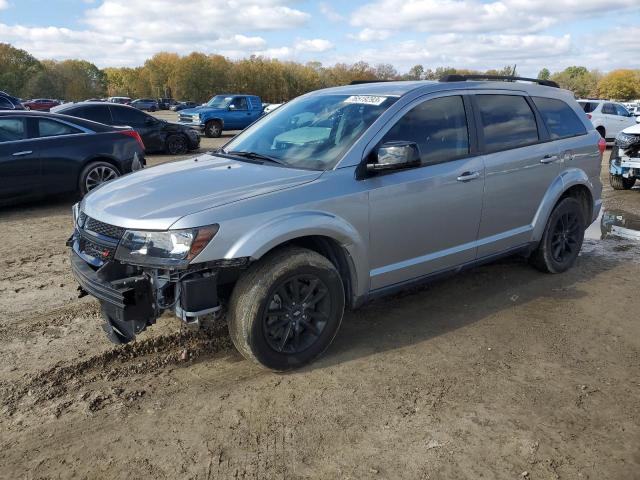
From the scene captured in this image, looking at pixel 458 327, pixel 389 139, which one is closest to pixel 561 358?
pixel 458 327

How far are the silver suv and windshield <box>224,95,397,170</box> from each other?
0.05 feet

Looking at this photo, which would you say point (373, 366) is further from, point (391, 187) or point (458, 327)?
point (391, 187)

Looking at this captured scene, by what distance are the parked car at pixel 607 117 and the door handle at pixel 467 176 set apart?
17.2 meters

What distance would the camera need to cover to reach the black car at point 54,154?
310 inches

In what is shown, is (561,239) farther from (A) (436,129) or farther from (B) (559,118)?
(A) (436,129)

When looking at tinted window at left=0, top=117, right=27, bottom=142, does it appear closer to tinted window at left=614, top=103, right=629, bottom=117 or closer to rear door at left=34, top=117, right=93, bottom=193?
rear door at left=34, top=117, right=93, bottom=193

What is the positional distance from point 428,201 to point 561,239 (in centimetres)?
221

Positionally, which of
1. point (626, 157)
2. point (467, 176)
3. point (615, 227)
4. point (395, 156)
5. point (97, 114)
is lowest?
point (615, 227)

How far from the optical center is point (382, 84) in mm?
4641

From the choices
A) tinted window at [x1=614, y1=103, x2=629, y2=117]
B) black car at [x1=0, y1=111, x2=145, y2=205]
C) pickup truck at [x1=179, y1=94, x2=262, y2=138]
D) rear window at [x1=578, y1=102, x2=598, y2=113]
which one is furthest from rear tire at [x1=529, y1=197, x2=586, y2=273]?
pickup truck at [x1=179, y1=94, x2=262, y2=138]

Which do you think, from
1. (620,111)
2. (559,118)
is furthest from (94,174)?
(620,111)

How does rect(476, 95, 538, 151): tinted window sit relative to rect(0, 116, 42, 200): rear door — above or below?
above

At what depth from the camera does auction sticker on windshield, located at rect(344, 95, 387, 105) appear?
4.11 metres

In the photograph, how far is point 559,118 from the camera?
5363 millimetres
